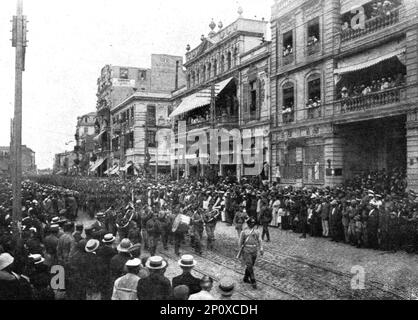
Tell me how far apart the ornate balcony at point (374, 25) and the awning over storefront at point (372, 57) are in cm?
88

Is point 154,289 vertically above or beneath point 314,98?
beneath

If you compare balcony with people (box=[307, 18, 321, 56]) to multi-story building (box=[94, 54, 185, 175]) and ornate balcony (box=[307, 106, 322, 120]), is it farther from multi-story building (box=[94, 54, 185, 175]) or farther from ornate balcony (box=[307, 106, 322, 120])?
multi-story building (box=[94, 54, 185, 175])

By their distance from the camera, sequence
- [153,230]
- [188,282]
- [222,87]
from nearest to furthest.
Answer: [188,282]
[153,230]
[222,87]

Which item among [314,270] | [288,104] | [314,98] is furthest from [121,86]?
[314,270]

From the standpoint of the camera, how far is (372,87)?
Result: 19.7 metres

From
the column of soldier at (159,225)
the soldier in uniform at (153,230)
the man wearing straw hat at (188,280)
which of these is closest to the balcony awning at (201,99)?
the column of soldier at (159,225)

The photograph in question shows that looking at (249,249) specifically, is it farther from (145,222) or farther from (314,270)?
(145,222)

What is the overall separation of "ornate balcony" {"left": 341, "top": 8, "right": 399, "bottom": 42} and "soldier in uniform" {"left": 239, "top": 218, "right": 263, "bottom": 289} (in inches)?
511

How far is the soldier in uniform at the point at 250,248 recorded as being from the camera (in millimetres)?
10156

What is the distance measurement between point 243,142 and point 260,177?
437 cm

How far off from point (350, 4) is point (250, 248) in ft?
52.4

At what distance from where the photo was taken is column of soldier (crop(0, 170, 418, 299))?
7.50 meters

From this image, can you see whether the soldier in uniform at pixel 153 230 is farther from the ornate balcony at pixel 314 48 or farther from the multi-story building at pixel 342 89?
the ornate balcony at pixel 314 48

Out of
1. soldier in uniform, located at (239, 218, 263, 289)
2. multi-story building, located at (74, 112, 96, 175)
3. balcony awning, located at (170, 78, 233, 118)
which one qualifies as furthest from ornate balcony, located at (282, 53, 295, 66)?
multi-story building, located at (74, 112, 96, 175)
